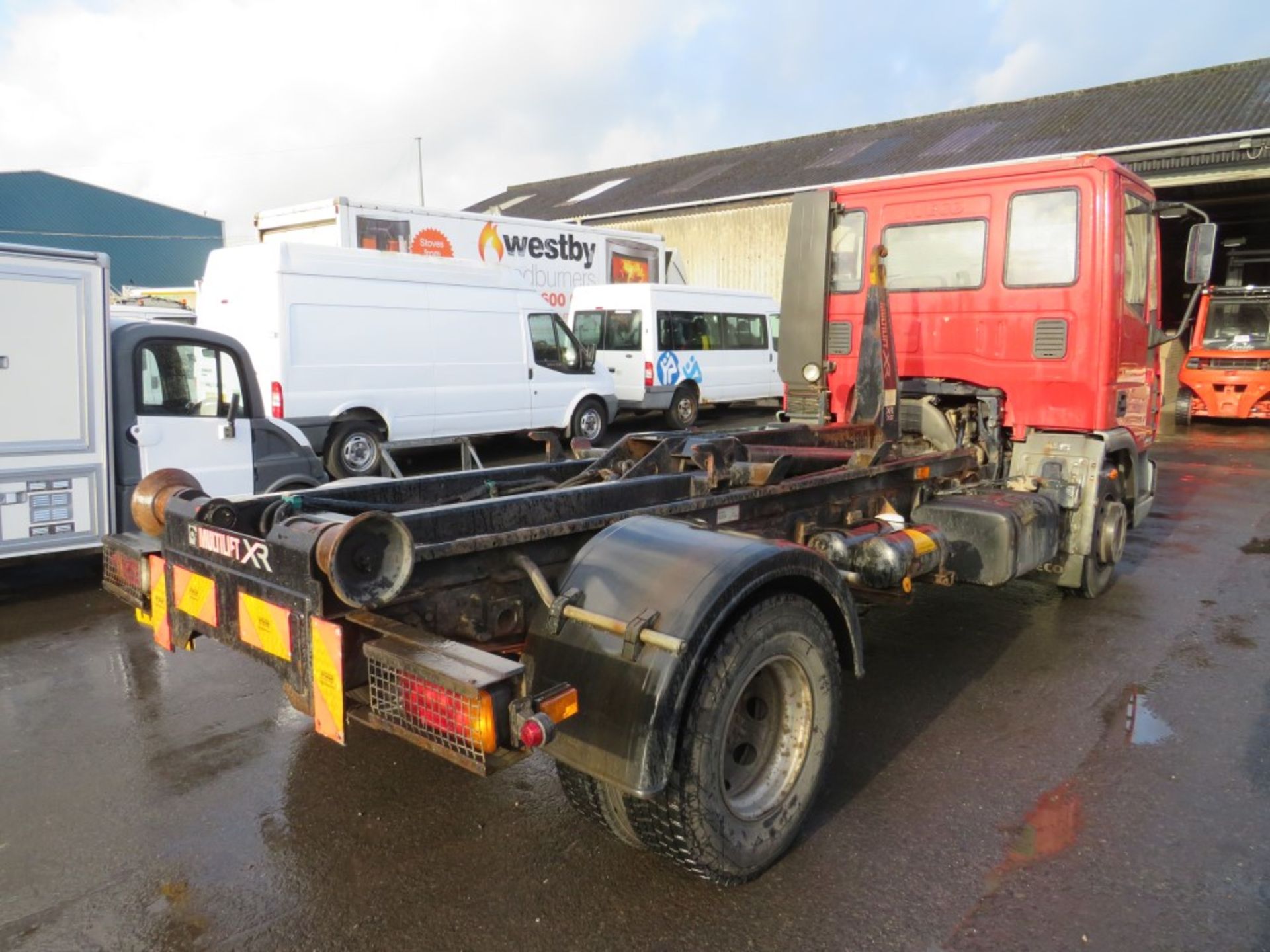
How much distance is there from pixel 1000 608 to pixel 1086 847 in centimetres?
295

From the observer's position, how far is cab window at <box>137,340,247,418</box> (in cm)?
653

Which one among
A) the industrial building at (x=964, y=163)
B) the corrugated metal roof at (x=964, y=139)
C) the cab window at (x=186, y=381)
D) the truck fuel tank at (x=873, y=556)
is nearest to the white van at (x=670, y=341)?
the industrial building at (x=964, y=163)

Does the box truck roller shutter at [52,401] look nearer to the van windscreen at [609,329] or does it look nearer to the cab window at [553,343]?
the cab window at [553,343]

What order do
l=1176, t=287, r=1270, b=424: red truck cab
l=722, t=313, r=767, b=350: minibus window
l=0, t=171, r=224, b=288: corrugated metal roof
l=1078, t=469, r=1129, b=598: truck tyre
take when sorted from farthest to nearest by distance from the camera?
l=0, t=171, r=224, b=288: corrugated metal roof
l=722, t=313, r=767, b=350: minibus window
l=1176, t=287, r=1270, b=424: red truck cab
l=1078, t=469, r=1129, b=598: truck tyre

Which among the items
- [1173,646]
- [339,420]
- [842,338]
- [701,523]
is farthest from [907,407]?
[339,420]

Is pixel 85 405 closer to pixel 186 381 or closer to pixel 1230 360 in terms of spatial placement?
pixel 186 381

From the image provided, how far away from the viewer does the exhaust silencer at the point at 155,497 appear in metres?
3.46

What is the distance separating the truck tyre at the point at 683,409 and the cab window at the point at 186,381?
10.3 metres

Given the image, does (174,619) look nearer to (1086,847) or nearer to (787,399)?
(1086,847)

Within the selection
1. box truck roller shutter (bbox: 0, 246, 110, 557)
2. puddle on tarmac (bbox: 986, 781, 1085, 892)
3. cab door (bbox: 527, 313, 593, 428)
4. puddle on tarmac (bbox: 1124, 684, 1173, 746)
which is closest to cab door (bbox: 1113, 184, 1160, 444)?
puddle on tarmac (bbox: 1124, 684, 1173, 746)

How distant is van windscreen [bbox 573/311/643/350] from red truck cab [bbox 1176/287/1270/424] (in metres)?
10.5

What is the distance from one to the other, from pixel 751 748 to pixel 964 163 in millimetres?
20832

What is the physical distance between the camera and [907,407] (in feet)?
20.4

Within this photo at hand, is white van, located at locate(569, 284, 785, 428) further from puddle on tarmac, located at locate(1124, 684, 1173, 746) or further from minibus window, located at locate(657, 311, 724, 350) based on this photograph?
puddle on tarmac, located at locate(1124, 684, 1173, 746)
